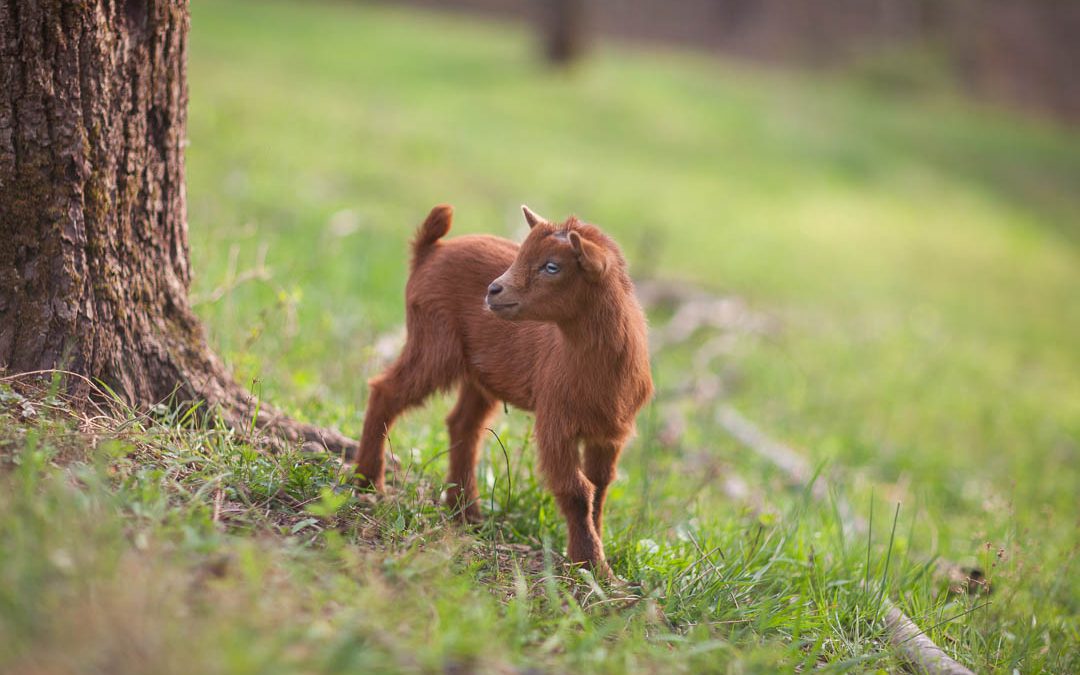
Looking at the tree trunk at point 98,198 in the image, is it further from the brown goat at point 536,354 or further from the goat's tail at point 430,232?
the goat's tail at point 430,232

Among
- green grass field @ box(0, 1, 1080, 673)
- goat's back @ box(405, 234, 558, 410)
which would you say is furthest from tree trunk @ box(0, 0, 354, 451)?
goat's back @ box(405, 234, 558, 410)

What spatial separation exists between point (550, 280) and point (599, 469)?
869 millimetres

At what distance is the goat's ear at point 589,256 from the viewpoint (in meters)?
3.41

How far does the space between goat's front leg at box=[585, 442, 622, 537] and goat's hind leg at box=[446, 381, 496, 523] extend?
1.65 ft

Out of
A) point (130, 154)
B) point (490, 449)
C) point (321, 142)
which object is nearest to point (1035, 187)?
point (321, 142)

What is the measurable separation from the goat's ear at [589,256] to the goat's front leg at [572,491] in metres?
0.64

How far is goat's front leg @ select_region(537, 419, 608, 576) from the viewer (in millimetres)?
3625

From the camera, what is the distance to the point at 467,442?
4.19 metres

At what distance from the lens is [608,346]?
358 centimetres

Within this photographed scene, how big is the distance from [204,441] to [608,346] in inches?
62.8

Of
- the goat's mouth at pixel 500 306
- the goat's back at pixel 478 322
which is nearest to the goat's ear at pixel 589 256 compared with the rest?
the goat's mouth at pixel 500 306

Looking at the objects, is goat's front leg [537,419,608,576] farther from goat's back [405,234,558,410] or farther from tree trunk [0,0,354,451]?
tree trunk [0,0,354,451]

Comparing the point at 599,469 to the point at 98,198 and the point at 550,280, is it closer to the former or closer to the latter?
the point at 550,280

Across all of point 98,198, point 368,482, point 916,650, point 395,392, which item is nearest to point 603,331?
point 395,392
